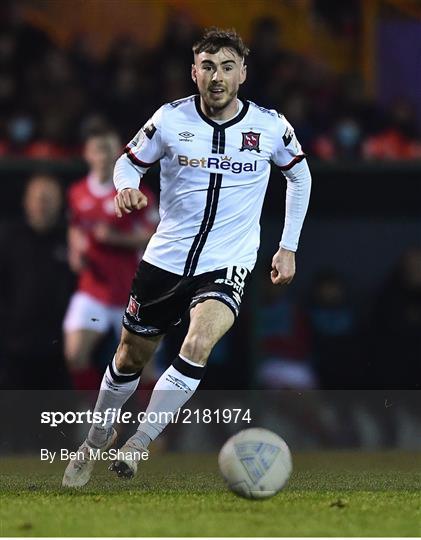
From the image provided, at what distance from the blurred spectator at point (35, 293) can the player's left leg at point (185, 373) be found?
13.6ft

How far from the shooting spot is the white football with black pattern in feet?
22.2

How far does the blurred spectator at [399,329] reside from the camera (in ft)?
39.3

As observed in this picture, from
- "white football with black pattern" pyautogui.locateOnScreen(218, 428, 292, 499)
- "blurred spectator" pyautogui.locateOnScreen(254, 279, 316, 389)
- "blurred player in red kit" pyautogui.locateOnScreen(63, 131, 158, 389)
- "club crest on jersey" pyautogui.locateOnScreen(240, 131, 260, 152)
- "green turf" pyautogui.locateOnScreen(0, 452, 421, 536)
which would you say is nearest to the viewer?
"green turf" pyautogui.locateOnScreen(0, 452, 421, 536)

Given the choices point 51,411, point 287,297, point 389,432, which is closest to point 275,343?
point 287,297

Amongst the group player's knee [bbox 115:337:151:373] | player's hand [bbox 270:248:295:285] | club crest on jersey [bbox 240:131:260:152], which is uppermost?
club crest on jersey [bbox 240:131:260:152]

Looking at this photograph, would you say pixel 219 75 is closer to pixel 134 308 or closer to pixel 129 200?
pixel 129 200

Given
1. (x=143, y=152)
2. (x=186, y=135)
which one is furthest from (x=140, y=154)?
(x=186, y=135)

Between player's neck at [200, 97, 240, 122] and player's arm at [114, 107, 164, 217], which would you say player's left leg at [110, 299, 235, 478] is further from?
player's neck at [200, 97, 240, 122]

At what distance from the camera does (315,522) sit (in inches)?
240

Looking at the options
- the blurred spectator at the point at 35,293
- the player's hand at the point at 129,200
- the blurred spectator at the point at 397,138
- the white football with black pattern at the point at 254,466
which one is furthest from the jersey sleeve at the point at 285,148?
the blurred spectator at the point at 397,138

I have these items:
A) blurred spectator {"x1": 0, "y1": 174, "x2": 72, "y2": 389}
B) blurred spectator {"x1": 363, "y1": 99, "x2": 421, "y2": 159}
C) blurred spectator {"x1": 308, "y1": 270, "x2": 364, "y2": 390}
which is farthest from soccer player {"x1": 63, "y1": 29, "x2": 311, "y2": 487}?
blurred spectator {"x1": 363, "y1": 99, "x2": 421, "y2": 159}

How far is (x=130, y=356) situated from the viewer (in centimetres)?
780

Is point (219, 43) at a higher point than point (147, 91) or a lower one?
higher

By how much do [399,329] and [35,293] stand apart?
3.04m
